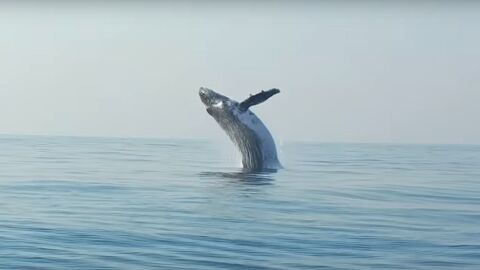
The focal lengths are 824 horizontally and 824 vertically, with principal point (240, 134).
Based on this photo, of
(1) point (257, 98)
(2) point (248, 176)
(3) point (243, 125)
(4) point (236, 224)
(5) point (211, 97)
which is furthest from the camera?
(5) point (211, 97)

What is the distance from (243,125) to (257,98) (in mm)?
1255

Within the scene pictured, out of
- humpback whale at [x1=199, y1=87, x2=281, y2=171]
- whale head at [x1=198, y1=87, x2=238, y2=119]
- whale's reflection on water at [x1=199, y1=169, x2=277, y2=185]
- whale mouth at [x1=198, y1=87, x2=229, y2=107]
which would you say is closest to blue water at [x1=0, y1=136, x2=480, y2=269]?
whale's reflection on water at [x1=199, y1=169, x2=277, y2=185]

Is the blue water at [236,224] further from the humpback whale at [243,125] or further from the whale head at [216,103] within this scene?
the whale head at [216,103]

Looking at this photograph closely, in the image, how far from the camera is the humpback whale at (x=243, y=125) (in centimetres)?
2061

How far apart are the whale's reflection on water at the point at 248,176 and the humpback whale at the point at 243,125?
508mm

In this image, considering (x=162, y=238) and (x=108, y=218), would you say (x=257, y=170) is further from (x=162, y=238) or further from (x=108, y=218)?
(x=162, y=238)

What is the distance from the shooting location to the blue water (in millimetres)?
9305

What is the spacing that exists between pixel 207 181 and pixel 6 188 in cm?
466

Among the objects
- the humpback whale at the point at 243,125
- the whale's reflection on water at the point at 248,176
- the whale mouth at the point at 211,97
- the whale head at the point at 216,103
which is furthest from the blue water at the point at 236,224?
the whale mouth at the point at 211,97

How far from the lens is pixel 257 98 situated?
19.7 m

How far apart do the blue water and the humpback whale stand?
1014mm

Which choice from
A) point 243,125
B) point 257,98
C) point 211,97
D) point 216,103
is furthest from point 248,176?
point 211,97

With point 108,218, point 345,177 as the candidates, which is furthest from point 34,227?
point 345,177

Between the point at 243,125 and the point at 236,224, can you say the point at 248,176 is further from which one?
the point at 236,224
